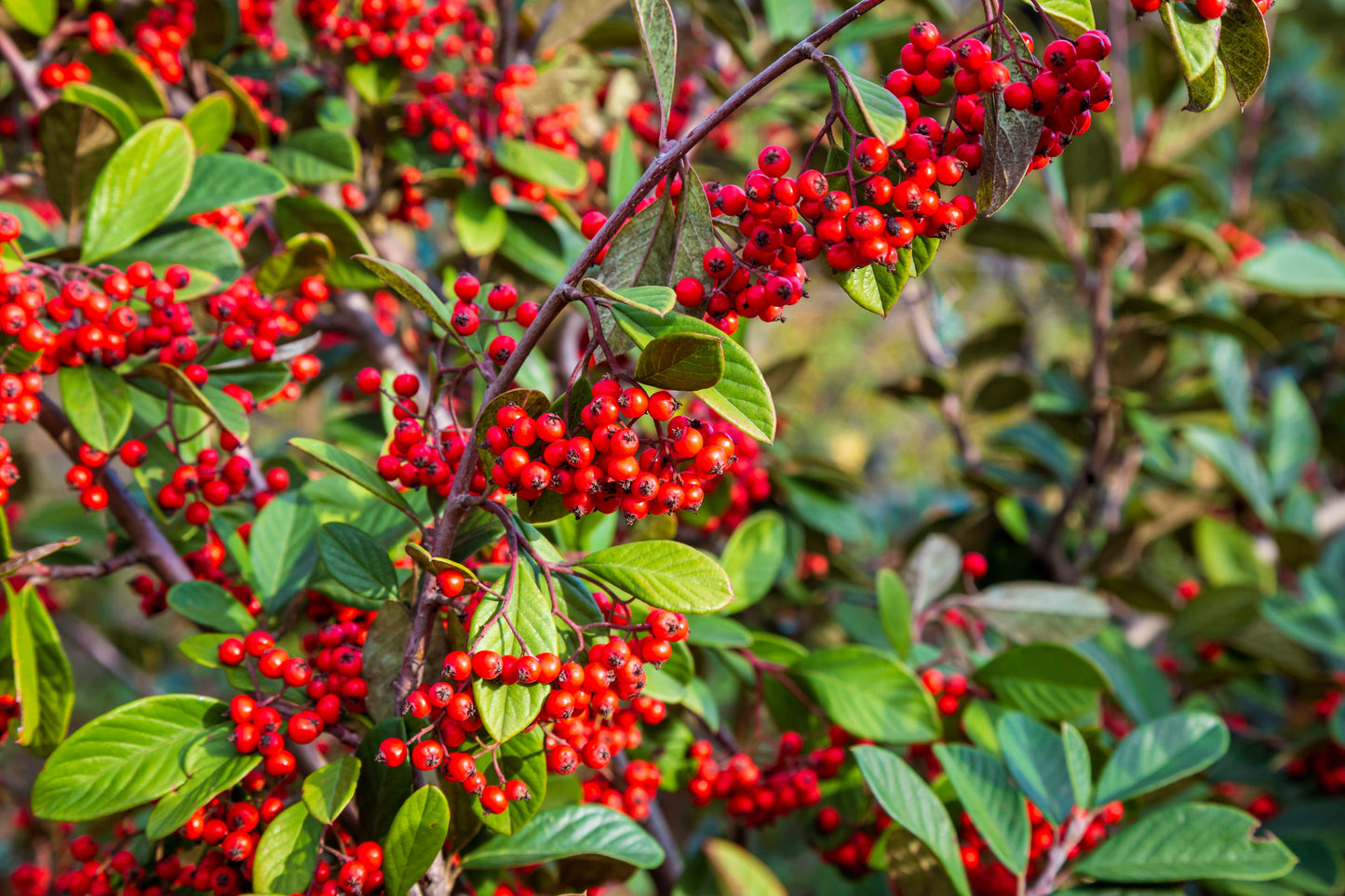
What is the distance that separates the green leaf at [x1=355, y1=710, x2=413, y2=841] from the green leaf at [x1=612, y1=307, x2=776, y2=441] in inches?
21.8

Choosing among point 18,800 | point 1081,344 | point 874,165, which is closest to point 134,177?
point 874,165

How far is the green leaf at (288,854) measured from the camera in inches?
42.9

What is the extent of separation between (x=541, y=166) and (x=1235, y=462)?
6.60 ft

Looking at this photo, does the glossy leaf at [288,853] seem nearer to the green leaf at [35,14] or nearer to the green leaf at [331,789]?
the green leaf at [331,789]

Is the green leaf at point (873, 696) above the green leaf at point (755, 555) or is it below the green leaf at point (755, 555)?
below

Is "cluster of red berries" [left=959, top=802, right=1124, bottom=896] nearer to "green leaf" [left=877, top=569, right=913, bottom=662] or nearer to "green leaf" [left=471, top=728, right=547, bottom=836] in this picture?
A: "green leaf" [left=877, top=569, right=913, bottom=662]

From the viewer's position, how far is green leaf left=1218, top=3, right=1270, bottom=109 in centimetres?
91

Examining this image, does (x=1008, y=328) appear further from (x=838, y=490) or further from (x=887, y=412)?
(x=887, y=412)

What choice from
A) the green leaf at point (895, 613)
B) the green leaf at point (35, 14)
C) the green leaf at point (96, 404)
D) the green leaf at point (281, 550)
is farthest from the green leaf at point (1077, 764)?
the green leaf at point (35, 14)

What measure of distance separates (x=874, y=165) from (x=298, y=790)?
1.21m

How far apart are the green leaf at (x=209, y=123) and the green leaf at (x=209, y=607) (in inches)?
34.0

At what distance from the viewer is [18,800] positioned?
245 cm

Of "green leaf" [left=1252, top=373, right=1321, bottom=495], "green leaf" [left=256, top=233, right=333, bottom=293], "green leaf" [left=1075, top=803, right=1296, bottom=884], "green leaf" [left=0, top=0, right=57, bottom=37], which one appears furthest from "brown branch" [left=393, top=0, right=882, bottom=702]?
"green leaf" [left=1252, top=373, right=1321, bottom=495]

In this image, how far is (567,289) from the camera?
0.93 meters
